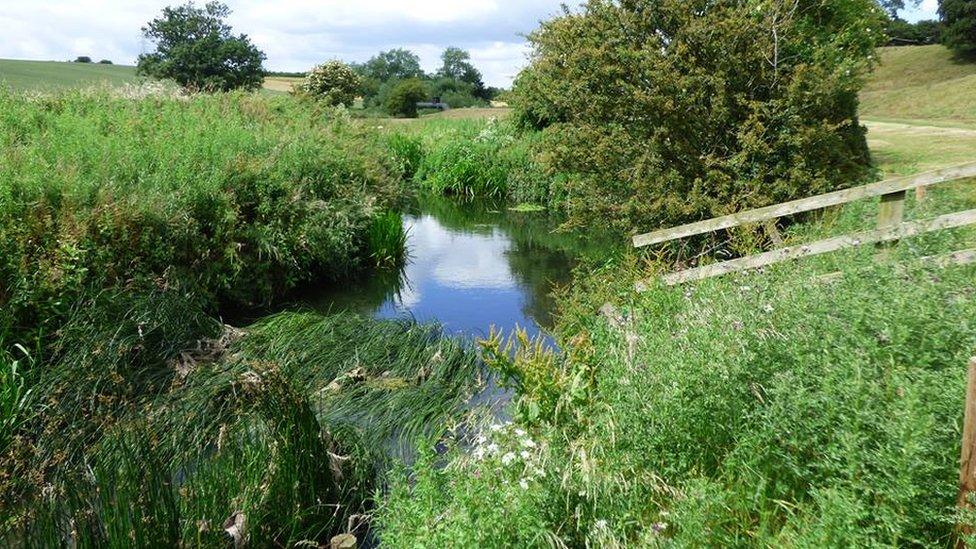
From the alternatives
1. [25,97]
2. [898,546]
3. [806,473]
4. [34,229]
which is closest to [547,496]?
[806,473]

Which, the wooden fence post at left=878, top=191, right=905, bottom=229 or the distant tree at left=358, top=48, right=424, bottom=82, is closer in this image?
the wooden fence post at left=878, top=191, right=905, bottom=229

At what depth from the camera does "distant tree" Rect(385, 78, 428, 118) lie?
4747 centimetres

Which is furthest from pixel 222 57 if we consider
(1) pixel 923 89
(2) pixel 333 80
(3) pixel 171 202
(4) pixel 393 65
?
(3) pixel 171 202

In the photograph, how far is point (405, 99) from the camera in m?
47.7

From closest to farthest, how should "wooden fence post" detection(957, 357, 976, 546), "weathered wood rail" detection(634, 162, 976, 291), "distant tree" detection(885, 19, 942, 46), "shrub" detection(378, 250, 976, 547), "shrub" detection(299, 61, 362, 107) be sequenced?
"wooden fence post" detection(957, 357, 976, 546) → "shrub" detection(378, 250, 976, 547) → "weathered wood rail" detection(634, 162, 976, 291) → "shrub" detection(299, 61, 362, 107) → "distant tree" detection(885, 19, 942, 46)

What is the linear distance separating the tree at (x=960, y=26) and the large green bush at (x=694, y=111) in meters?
29.5

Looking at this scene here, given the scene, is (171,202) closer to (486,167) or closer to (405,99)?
(486,167)

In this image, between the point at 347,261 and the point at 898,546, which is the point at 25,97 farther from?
the point at 898,546

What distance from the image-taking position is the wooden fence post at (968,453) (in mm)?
2736

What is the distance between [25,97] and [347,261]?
7944 millimetres

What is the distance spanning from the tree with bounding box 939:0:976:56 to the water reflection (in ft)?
87.0

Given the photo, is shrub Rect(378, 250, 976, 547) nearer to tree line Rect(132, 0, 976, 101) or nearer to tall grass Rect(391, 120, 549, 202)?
tall grass Rect(391, 120, 549, 202)

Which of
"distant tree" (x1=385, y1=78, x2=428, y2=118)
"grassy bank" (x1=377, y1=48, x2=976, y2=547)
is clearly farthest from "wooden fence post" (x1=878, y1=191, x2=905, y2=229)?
"distant tree" (x1=385, y1=78, x2=428, y2=118)

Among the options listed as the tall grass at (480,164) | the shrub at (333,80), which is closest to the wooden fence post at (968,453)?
the tall grass at (480,164)
